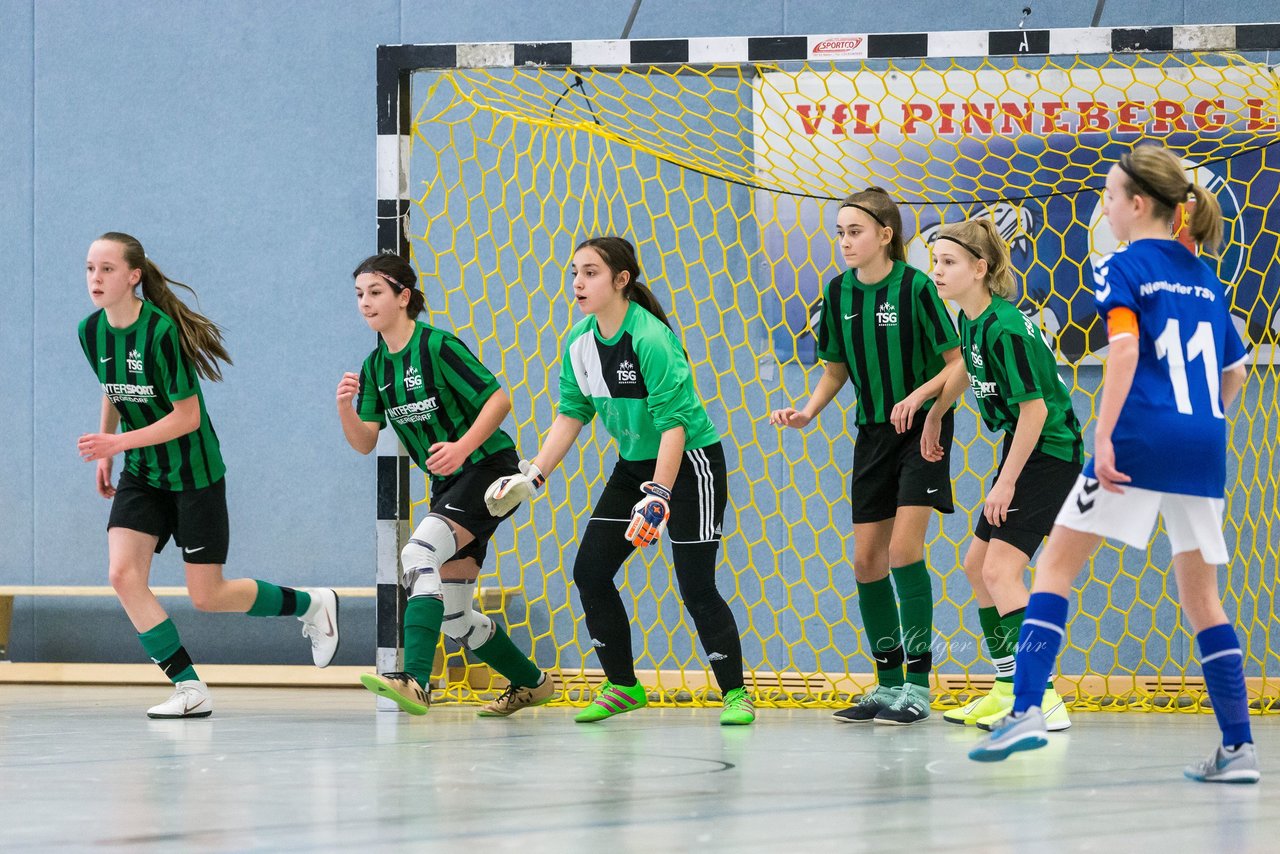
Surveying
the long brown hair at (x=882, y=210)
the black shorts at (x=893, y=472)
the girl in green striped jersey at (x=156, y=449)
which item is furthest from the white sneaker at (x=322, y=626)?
the long brown hair at (x=882, y=210)

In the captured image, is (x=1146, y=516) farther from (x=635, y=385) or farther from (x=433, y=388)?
(x=433, y=388)

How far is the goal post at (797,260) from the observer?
5.03 m

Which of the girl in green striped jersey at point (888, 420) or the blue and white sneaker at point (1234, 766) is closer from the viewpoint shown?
the blue and white sneaker at point (1234, 766)

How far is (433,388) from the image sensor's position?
386cm

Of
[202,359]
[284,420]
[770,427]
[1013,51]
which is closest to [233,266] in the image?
[284,420]

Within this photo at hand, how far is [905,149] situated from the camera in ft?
17.1

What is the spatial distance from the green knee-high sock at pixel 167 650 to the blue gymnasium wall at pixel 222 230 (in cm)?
147

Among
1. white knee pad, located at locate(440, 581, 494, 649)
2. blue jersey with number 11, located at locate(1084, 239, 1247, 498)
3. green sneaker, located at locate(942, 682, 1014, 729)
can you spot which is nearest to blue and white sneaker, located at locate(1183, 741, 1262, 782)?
blue jersey with number 11, located at locate(1084, 239, 1247, 498)

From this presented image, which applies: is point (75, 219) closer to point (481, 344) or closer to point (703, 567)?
point (481, 344)

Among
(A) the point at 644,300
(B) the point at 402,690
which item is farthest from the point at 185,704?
(A) the point at 644,300

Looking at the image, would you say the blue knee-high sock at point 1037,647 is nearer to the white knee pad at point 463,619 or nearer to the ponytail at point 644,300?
the ponytail at point 644,300

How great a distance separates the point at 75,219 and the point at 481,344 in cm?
186

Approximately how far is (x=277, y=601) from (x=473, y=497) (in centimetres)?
81

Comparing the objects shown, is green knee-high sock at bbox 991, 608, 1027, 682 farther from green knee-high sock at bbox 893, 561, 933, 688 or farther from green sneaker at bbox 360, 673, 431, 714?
green sneaker at bbox 360, 673, 431, 714
